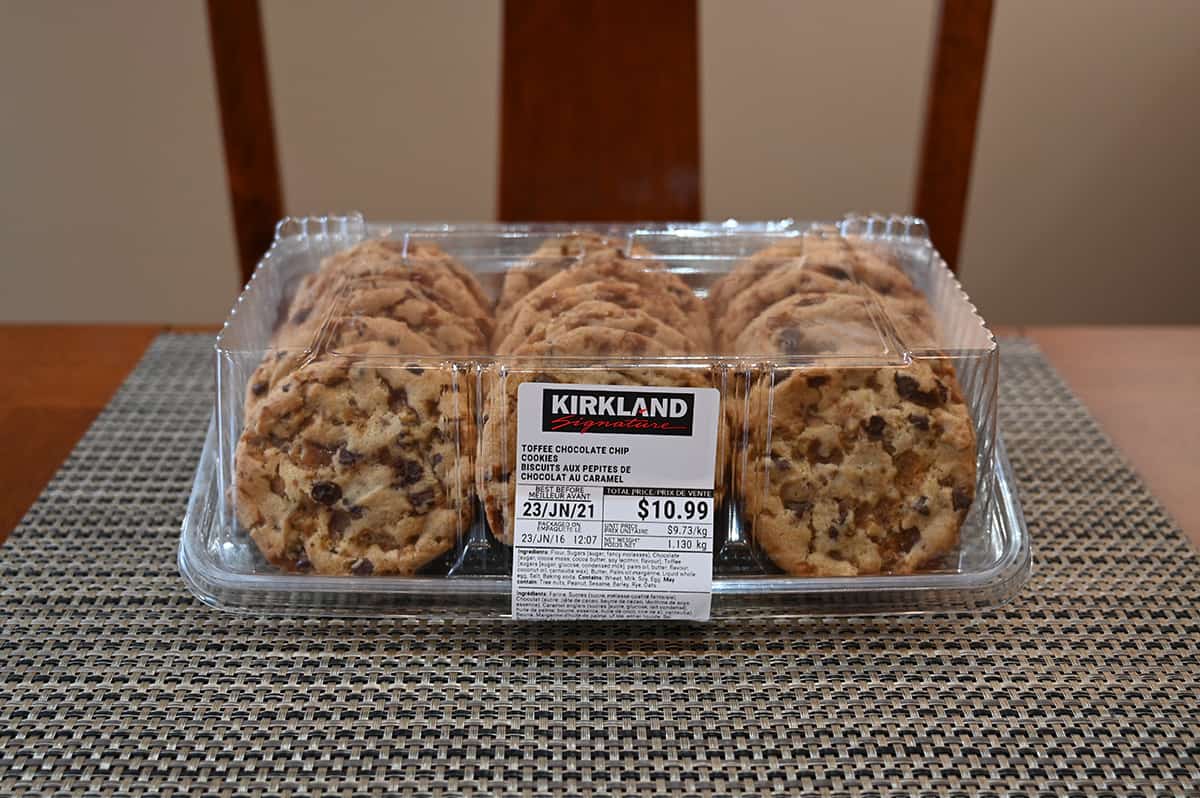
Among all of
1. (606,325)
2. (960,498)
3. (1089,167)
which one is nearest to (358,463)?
(606,325)

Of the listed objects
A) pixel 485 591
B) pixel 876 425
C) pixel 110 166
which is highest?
pixel 876 425

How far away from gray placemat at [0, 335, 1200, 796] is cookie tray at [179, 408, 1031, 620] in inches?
0.5

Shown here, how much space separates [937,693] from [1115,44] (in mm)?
1833

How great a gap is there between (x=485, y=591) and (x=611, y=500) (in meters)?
0.12

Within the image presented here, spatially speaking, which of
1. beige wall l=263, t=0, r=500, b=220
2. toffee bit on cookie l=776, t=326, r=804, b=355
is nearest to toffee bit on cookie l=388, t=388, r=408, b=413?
toffee bit on cookie l=776, t=326, r=804, b=355

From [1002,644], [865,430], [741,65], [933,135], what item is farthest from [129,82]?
[1002,644]

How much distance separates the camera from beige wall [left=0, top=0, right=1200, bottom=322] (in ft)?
7.04

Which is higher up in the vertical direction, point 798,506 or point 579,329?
point 579,329

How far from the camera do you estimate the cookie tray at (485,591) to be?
0.86 meters

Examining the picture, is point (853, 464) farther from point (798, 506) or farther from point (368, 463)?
point (368, 463)

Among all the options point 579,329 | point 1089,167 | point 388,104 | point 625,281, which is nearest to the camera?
point 579,329

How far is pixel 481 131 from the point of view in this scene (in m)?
2.22

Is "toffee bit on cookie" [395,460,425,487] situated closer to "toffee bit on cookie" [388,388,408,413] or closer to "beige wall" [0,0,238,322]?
"toffee bit on cookie" [388,388,408,413]

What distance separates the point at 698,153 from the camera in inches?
59.3
